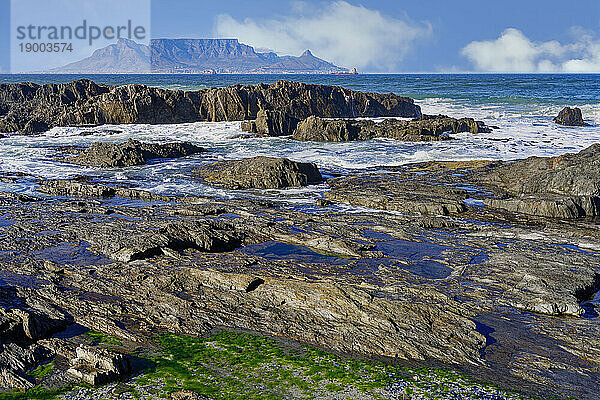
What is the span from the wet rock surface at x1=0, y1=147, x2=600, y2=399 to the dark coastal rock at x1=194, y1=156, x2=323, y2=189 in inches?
158

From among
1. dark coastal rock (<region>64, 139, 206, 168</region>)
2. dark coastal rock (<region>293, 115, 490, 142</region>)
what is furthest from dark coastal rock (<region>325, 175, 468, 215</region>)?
dark coastal rock (<region>293, 115, 490, 142</region>)

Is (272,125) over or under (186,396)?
over

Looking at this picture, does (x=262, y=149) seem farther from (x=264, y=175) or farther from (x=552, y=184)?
(x=552, y=184)

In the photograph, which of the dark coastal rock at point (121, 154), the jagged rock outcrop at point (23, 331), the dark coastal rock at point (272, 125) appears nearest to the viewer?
the jagged rock outcrop at point (23, 331)

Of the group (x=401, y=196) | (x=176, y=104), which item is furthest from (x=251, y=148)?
(x=176, y=104)

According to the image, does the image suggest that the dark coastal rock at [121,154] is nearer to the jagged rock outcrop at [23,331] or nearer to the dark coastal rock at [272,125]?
the dark coastal rock at [272,125]

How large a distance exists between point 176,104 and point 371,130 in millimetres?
24418

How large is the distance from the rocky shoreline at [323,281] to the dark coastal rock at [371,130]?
20170mm

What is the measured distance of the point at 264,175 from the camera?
23578mm

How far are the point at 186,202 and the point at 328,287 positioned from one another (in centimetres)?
1078

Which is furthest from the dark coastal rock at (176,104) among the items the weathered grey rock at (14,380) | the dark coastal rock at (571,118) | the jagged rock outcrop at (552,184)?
the weathered grey rock at (14,380)

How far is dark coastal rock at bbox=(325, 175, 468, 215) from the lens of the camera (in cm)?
1877

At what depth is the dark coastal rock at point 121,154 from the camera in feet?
95.7

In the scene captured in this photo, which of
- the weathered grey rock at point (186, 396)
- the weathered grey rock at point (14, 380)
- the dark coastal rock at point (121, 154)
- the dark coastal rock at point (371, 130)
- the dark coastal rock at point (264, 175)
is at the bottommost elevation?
the weathered grey rock at point (186, 396)
